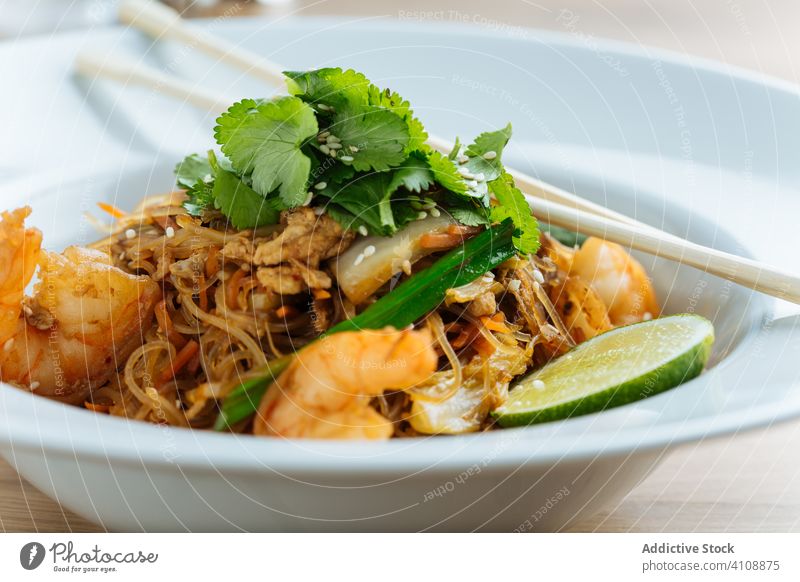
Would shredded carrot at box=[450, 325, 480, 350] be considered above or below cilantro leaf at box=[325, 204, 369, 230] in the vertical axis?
below

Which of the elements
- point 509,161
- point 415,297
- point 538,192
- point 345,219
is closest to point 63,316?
point 345,219

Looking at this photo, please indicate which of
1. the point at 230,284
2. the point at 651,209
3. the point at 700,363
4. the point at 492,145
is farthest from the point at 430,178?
the point at 651,209

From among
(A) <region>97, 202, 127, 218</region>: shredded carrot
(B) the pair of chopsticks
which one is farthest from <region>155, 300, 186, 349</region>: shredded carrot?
(B) the pair of chopsticks

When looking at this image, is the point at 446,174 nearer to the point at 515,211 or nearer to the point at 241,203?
the point at 515,211

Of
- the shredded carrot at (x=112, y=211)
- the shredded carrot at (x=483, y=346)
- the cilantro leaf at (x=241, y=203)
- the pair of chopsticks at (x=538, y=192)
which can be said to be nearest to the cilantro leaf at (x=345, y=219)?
the cilantro leaf at (x=241, y=203)

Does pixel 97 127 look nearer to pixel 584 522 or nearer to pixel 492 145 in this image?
pixel 492 145

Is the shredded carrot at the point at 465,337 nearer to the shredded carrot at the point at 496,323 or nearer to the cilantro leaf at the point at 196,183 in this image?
the shredded carrot at the point at 496,323

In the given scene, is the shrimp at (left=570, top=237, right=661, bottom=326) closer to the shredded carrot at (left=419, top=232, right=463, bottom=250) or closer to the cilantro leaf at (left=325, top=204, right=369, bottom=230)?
the shredded carrot at (left=419, top=232, right=463, bottom=250)
